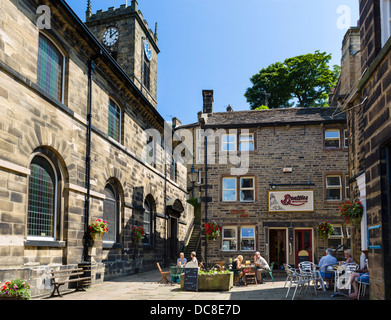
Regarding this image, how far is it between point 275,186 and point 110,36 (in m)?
17.5

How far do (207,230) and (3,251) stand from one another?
12403mm

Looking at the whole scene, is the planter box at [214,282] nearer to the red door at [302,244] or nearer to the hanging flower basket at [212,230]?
the hanging flower basket at [212,230]

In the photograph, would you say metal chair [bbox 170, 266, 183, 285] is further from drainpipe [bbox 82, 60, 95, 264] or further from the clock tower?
the clock tower

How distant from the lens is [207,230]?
21.3 meters

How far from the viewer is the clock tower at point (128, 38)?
30.6 m

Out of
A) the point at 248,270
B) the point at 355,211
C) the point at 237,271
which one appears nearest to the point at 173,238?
the point at 237,271

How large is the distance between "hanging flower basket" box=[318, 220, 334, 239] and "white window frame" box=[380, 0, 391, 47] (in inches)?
565

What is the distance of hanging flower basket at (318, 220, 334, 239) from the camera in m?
20.6

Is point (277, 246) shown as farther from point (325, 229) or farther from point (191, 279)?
point (191, 279)

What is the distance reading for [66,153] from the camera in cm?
1327

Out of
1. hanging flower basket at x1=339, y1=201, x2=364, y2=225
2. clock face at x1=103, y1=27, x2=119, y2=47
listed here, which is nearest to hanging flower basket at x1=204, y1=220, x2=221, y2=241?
hanging flower basket at x1=339, y1=201, x2=364, y2=225

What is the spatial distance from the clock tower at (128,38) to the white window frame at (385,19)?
77.0 ft

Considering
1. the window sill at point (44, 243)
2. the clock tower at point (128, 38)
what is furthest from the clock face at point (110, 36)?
the window sill at point (44, 243)

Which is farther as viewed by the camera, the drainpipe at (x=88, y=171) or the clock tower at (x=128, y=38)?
the clock tower at (x=128, y=38)
